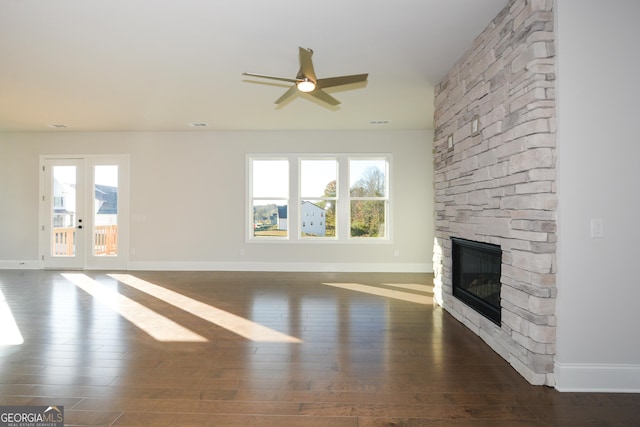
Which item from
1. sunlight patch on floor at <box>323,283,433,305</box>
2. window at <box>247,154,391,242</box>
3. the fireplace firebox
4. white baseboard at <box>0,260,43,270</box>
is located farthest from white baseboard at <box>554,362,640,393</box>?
white baseboard at <box>0,260,43,270</box>

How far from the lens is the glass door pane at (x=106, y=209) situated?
273 inches

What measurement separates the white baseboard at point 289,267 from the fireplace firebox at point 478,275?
2.79 m

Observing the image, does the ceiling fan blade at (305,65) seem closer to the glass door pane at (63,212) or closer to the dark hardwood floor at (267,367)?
the dark hardwood floor at (267,367)

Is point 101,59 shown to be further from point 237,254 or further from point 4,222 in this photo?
point 4,222

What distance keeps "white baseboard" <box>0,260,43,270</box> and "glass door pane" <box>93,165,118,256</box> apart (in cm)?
124

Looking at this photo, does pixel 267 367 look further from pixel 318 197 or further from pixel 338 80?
pixel 318 197

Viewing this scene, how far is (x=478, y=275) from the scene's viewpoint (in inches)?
134

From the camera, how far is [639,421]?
6.45 feet

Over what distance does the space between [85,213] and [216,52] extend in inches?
208

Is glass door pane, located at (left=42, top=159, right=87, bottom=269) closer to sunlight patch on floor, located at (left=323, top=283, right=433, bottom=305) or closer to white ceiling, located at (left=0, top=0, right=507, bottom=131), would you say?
white ceiling, located at (left=0, top=0, right=507, bottom=131)

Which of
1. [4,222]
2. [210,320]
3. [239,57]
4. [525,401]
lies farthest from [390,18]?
[4,222]

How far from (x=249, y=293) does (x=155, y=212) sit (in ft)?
10.6

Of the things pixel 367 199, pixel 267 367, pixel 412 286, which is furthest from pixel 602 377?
pixel 367 199

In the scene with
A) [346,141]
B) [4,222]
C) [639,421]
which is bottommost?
[639,421]
